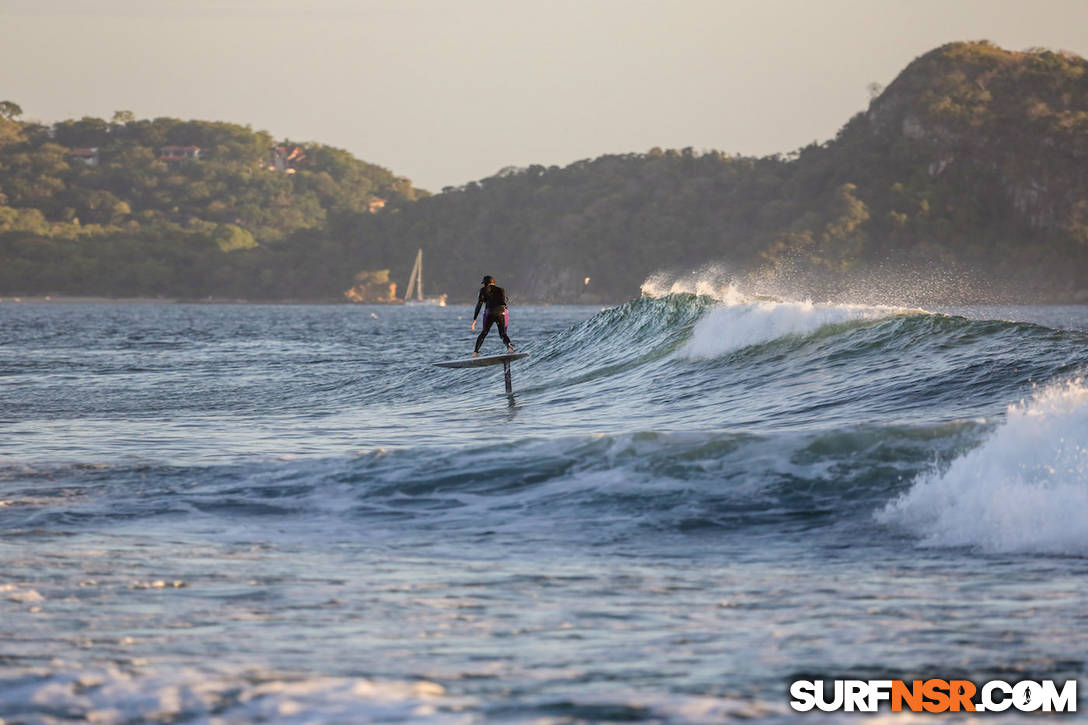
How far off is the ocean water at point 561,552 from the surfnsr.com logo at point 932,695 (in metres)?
0.11

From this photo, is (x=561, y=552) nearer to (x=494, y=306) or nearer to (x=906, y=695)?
(x=906, y=695)

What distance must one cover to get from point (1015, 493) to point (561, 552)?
151 inches

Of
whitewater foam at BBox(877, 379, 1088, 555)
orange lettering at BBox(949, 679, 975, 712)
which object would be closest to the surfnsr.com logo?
orange lettering at BBox(949, 679, 975, 712)

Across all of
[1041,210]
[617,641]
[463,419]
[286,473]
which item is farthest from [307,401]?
[1041,210]

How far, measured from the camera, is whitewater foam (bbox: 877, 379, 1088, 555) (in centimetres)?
893

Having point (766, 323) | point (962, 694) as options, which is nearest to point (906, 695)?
point (962, 694)

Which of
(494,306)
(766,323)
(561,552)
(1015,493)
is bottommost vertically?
(561,552)

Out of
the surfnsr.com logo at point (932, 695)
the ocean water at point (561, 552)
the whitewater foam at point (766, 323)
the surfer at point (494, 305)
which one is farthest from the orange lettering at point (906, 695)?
the whitewater foam at point (766, 323)

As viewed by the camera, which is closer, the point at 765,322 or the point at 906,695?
the point at 906,695

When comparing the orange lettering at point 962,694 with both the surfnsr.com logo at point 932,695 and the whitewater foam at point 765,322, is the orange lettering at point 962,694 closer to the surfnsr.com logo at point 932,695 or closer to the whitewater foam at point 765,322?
the surfnsr.com logo at point 932,695

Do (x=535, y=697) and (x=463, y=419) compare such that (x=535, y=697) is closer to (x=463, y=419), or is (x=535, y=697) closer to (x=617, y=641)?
(x=617, y=641)

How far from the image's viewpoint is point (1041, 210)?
655 feet

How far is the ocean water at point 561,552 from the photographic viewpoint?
18.7ft

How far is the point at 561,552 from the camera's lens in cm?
887
